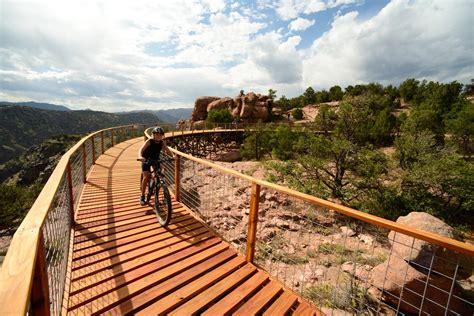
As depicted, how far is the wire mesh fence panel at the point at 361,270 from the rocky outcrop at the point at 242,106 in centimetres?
3215

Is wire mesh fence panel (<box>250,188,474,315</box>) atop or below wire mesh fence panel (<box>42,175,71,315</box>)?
below

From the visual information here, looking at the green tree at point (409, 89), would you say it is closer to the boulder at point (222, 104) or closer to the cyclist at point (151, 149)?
the boulder at point (222, 104)

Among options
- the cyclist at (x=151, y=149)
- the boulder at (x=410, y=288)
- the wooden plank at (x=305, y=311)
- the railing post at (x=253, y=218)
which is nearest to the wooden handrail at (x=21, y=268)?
the railing post at (x=253, y=218)

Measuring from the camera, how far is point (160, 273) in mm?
3113

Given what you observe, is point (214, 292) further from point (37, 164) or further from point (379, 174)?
point (37, 164)

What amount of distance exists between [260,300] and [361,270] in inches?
193

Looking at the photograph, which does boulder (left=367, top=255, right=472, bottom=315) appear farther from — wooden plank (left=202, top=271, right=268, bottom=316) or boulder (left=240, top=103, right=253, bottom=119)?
boulder (left=240, top=103, right=253, bottom=119)

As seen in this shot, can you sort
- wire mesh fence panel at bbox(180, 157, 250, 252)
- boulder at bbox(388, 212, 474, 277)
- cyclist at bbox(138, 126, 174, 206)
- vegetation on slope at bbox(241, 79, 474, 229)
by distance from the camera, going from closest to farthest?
1. cyclist at bbox(138, 126, 174, 206)
2. boulder at bbox(388, 212, 474, 277)
3. wire mesh fence panel at bbox(180, 157, 250, 252)
4. vegetation on slope at bbox(241, 79, 474, 229)

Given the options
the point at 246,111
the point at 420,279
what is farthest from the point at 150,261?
the point at 246,111

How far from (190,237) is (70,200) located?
2.21m

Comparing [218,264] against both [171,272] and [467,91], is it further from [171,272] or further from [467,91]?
[467,91]

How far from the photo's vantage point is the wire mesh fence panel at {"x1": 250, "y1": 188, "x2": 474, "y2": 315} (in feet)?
15.3

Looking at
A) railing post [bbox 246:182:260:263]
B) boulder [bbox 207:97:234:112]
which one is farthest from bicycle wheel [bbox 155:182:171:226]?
boulder [bbox 207:97:234:112]

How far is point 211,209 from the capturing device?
33.4ft
